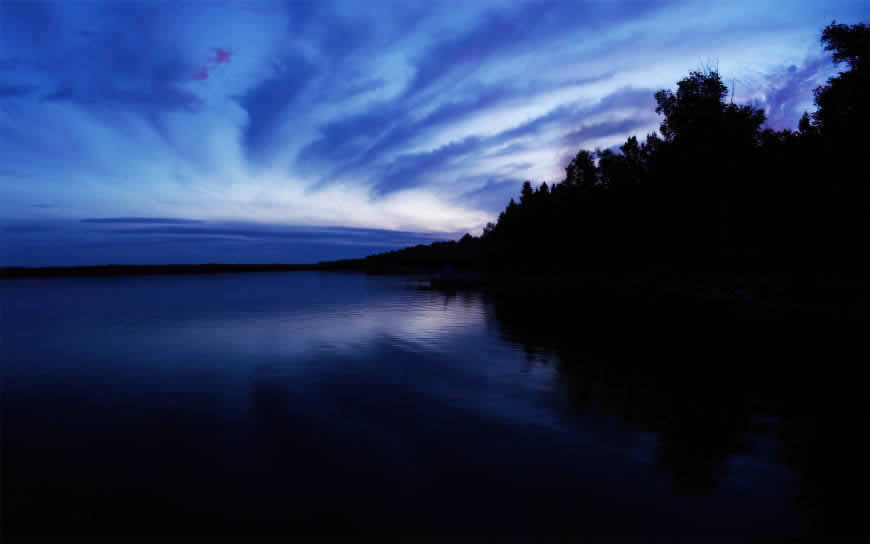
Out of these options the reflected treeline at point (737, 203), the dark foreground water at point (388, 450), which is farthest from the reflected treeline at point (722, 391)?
the reflected treeline at point (737, 203)

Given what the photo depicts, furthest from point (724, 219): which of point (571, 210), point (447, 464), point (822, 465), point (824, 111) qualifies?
point (447, 464)

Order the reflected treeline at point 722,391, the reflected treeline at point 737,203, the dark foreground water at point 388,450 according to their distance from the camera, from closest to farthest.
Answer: the dark foreground water at point 388,450
the reflected treeline at point 722,391
the reflected treeline at point 737,203

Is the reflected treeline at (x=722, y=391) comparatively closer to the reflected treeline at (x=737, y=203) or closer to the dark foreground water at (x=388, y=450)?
the dark foreground water at (x=388, y=450)

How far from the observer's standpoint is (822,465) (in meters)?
7.45

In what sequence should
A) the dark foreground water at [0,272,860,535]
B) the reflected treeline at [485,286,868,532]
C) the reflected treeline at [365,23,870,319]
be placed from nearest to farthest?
the dark foreground water at [0,272,860,535] < the reflected treeline at [485,286,868,532] < the reflected treeline at [365,23,870,319]

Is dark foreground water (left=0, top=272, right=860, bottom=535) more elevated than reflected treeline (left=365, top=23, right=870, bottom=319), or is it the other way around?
reflected treeline (left=365, top=23, right=870, bottom=319)

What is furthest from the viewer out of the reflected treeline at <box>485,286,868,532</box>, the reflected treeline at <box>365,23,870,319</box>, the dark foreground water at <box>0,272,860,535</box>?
the reflected treeline at <box>365,23,870,319</box>

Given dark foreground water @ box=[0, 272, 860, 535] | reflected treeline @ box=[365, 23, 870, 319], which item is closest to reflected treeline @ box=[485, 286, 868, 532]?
dark foreground water @ box=[0, 272, 860, 535]

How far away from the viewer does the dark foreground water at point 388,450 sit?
5.97 m

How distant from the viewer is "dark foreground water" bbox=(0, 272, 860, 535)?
597 centimetres

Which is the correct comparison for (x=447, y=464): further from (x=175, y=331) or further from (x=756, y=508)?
(x=175, y=331)

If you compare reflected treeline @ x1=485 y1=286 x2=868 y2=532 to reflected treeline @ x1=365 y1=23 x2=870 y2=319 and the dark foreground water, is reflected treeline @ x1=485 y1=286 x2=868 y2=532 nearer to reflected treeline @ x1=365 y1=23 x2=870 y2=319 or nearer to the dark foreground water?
the dark foreground water

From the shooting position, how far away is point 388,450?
811cm

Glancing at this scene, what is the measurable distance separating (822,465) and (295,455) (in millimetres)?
8790
